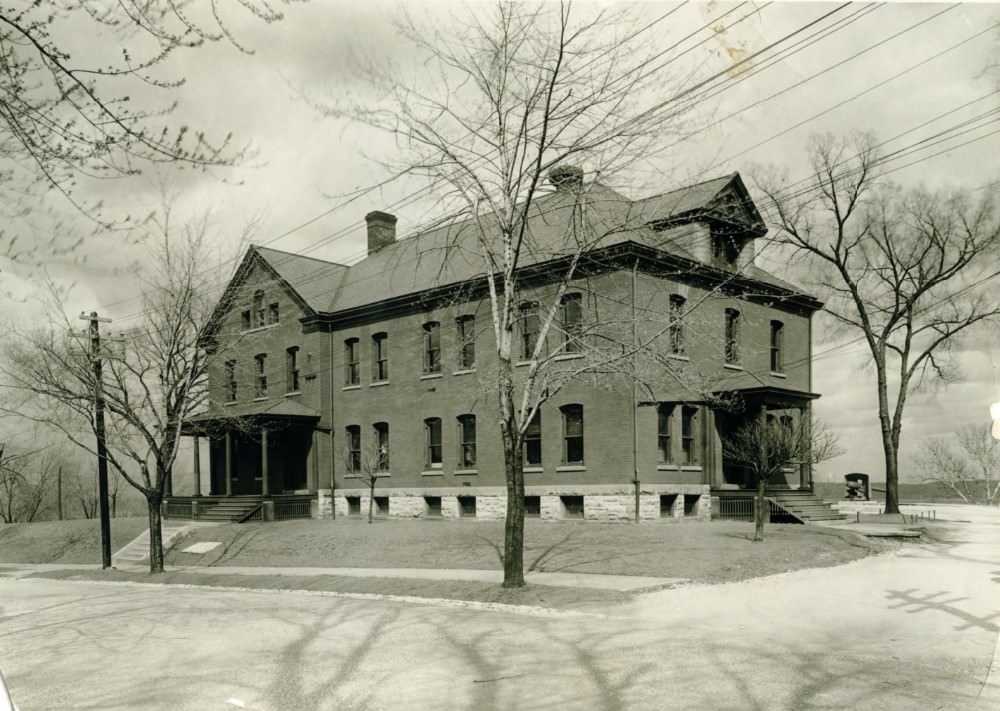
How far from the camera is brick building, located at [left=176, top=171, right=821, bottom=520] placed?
78.5 feet

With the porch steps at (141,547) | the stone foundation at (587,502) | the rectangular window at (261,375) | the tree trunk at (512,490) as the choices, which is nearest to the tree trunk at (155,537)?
the porch steps at (141,547)

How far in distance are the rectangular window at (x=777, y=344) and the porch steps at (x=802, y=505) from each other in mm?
4883

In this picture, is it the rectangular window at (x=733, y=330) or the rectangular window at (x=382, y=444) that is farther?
the rectangular window at (x=382, y=444)

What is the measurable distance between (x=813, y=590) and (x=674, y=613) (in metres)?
3.37

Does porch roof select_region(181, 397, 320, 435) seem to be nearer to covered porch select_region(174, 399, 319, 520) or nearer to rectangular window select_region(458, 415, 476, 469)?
covered porch select_region(174, 399, 319, 520)

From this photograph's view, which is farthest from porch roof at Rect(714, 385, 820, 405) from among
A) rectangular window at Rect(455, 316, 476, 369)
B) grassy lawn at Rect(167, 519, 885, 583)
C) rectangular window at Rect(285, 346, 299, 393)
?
rectangular window at Rect(285, 346, 299, 393)

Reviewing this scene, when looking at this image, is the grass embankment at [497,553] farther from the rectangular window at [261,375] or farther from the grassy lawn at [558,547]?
the rectangular window at [261,375]

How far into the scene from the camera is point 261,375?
35.0 meters

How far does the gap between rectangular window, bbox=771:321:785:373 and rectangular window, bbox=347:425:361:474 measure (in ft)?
50.2

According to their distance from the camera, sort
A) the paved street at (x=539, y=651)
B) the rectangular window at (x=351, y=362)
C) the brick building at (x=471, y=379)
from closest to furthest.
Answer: the paved street at (x=539, y=651), the brick building at (x=471, y=379), the rectangular window at (x=351, y=362)

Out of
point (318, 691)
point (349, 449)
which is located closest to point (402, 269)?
point (349, 449)

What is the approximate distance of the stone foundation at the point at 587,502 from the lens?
24.0 meters

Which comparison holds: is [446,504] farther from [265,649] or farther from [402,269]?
[265,649]

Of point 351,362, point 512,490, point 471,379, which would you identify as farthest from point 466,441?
point 512,490
